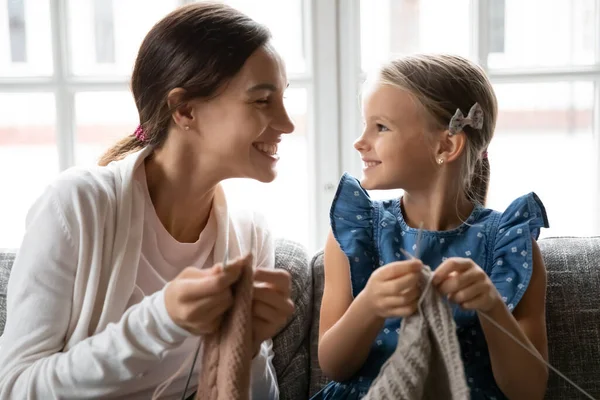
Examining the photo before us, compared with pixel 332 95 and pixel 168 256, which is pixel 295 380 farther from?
pixel 332 95

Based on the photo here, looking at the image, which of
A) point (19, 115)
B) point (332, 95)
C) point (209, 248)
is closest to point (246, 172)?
point (209, 248)

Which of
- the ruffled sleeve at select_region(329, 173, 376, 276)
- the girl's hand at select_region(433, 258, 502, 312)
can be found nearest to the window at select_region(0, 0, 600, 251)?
the ruffled sleeve at select_region(329, 173, 376, 276)

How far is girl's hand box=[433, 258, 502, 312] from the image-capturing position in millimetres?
1150

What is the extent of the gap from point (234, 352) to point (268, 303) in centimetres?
9

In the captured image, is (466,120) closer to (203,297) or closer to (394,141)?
(394,141)

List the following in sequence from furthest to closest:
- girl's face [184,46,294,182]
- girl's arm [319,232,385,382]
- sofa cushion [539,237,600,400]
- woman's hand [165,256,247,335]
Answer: sofa cushion [539,237,600,400], girl's face [184,46,294,182], girl's arm [319,232,385,382], woman's hand [165,256,247,335]

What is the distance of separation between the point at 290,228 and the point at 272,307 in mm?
1177

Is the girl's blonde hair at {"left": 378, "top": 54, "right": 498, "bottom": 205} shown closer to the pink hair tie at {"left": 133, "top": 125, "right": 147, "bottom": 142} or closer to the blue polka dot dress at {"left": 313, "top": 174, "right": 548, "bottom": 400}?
the blue polka dot dress at {"left": 313, "top": 174, "right": 548, "bottom": 400}

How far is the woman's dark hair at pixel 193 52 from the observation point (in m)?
1.48

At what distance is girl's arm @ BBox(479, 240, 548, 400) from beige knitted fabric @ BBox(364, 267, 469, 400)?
15 cm

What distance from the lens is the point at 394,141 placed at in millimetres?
1452

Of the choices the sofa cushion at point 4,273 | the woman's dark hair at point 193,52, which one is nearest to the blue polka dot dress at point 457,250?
the woman's dark hair at point 193,52

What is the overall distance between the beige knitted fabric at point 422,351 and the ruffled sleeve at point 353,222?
38cm

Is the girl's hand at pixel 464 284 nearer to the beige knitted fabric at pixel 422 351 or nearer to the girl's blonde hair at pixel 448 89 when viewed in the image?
the beige knitted fabric at pixel 422 351
